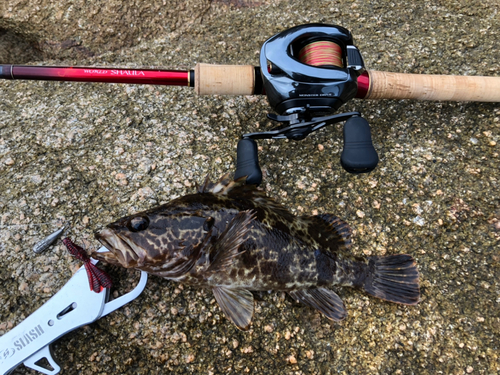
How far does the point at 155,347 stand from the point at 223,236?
3.09 feet

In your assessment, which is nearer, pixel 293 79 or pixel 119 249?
pixel 119 249

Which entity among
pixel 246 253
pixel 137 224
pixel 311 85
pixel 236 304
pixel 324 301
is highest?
pixel 311 85

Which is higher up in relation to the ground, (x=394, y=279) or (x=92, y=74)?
(x=92, y=74)

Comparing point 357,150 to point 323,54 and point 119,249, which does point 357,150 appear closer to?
point 323,54

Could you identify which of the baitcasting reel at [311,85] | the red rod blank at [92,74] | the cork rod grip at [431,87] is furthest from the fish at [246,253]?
the cork rod grip at [431,87]

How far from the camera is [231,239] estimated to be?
213 centimetres

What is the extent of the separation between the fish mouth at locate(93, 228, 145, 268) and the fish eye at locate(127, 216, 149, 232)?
0.07m

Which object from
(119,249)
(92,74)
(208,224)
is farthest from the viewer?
(92,74)

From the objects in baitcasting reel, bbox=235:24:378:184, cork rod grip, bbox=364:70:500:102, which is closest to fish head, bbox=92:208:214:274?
baitcasting reel, bbox=235:24:378:184

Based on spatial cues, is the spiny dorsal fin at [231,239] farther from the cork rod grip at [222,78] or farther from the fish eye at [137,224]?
the cork rod grip at [222,78]

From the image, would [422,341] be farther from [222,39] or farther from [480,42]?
[222,39]

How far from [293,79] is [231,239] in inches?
44.4

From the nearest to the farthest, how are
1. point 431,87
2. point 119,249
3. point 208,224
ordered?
point 119,249, point 208,224, point 431,87

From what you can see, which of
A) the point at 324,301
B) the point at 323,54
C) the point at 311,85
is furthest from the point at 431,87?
the point at 324,301
